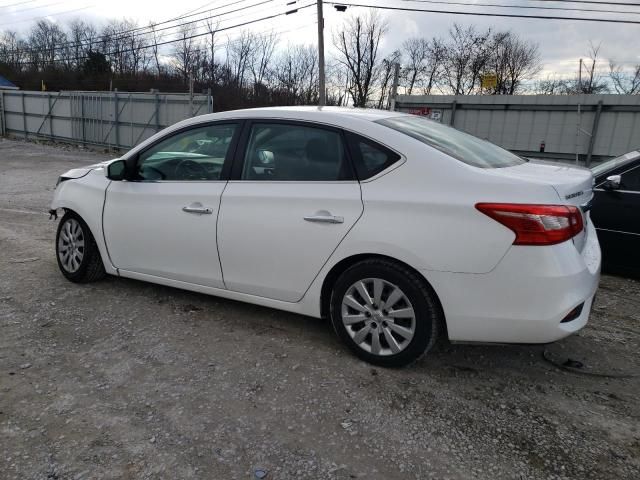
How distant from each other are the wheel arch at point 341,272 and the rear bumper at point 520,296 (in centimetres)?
6

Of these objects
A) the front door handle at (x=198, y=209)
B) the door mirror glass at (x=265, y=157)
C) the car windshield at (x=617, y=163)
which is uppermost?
the car windshield at (x=617, y=163)

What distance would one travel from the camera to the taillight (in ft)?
8.55

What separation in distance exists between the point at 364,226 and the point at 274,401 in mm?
1140

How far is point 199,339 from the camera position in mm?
3527

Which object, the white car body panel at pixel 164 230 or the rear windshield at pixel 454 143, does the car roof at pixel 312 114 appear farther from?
the white car body panel at pixel 164 230

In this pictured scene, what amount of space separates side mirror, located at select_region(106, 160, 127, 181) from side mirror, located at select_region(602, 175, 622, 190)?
4590mm

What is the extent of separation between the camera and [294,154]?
3383mm

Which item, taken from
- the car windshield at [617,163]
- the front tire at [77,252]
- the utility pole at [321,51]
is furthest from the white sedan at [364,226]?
the utility pole at [321,51]

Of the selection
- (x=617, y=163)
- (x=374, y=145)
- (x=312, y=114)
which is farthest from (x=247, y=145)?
(x=617, y=163)

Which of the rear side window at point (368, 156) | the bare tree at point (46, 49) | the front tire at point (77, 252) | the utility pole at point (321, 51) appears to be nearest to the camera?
the rear side window at point (368, 156)

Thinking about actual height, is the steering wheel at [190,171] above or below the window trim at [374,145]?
below

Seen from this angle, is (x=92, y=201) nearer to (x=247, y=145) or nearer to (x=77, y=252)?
(x=77, y=252)

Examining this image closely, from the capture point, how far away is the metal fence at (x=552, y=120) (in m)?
11.3

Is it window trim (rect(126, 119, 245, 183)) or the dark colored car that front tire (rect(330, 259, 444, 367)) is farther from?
the dark colored car
